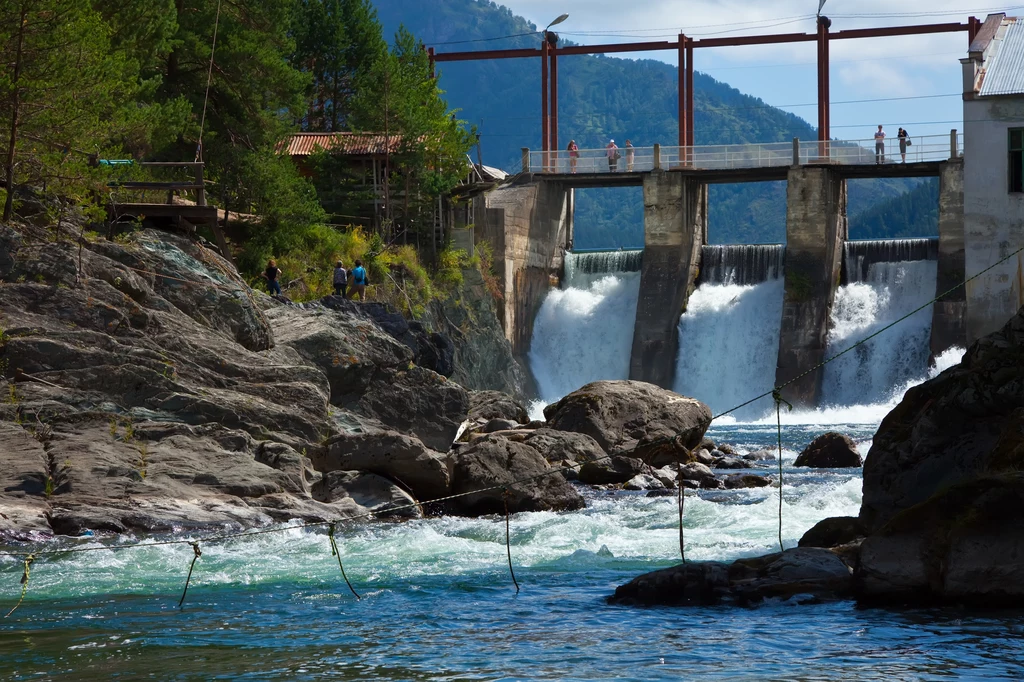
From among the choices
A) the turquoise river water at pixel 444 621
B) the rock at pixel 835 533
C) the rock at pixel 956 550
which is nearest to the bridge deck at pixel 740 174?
the turquoise river water at pixel 444 621

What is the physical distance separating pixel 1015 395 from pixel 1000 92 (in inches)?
839

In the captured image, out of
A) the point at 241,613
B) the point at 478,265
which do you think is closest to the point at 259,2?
the point at 478,265

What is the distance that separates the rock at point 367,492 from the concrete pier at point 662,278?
23744 millimetres

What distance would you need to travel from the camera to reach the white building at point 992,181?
103ft

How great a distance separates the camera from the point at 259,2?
112 feet

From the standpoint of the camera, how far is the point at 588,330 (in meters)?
43.1

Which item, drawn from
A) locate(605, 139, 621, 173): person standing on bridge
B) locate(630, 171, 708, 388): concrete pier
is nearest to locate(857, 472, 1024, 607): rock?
locate(630, 171, 708, 388): concrete pier

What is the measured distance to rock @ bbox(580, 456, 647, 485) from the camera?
21.4m

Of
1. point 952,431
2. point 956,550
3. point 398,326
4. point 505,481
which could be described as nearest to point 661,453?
point 505,481

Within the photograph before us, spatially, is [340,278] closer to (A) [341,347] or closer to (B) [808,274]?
(A) [341,347]

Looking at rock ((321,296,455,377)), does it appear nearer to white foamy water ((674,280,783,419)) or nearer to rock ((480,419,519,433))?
rock ((480,419,519,433))

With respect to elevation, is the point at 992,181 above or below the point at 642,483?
above

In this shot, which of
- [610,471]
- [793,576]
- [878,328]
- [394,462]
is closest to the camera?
[793,576]

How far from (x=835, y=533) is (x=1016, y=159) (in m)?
21.4
